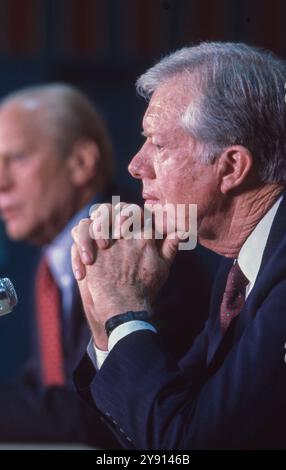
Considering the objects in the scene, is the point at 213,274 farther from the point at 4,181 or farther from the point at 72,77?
the point at 72,77

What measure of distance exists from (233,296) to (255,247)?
84 mm

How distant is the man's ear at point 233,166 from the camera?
1.24 metres

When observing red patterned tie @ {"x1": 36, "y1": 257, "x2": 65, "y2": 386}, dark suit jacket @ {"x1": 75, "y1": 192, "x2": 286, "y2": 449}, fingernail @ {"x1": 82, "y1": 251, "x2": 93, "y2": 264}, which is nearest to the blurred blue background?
red patterned tie @ {"x1": 36, "y1": 257, "x2": 65, "y2": 386}

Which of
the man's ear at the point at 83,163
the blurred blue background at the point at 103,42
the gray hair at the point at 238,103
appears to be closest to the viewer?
the gray hair at the point at 238,103

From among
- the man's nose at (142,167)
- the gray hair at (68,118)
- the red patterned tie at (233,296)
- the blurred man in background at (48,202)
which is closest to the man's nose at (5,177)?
the blurred man in background at (48,202)

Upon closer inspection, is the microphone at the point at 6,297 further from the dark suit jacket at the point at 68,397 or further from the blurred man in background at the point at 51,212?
the blurred man in background at the point at 51,212

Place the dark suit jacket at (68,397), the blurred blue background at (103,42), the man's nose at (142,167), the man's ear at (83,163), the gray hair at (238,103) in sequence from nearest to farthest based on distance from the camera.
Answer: the gray hair at (238,103)
the man's nose at (142,167)
the dark suit jacket at (68,397)
the man's ear at (83,163)
the blurred blue background at (103,42)

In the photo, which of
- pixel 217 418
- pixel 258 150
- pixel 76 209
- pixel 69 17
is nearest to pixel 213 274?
pixel 258 150

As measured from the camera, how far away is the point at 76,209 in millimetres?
2012

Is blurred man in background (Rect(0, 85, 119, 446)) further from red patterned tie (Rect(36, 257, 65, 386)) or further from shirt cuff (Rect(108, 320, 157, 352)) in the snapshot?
shirt cuff (Rect(108, 320, 157, 352))

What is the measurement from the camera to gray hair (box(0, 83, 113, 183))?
214cm

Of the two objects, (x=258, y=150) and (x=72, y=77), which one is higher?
(x=258, y=150)

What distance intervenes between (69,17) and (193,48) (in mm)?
1558

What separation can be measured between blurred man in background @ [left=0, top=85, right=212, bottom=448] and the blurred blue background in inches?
10.9
